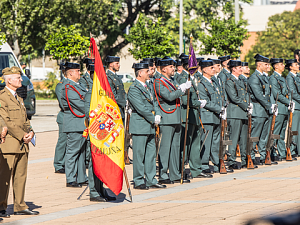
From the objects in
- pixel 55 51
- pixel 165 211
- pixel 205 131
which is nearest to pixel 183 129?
pixel 205 131

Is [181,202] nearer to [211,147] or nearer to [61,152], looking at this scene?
[211,147]

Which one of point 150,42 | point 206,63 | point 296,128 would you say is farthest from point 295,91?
point 150,42

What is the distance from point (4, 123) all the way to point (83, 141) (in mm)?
2474

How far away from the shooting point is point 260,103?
10430mm

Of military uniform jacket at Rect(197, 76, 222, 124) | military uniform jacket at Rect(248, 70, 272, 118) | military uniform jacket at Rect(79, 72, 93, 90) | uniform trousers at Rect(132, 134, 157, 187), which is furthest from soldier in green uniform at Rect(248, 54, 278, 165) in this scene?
military uniform jacket at Rect(79, 72, 93, 90)

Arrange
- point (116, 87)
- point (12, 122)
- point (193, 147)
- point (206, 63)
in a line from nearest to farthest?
point (12, 122), point (193, 147), point (206, 63), point (116, 87)

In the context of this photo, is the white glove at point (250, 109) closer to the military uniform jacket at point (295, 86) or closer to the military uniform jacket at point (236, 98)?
the military uniform jacket at point (236, 98)

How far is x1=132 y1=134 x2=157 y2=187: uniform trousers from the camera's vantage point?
25.8ft

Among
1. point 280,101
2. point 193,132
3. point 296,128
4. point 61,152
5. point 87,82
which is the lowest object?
point 61,152

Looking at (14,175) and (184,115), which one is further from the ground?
(184,115)

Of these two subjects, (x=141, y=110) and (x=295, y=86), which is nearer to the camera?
(x=141, y=110)

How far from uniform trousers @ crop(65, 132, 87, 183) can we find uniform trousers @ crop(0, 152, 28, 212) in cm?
202

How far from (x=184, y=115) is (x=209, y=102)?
629 millimetres

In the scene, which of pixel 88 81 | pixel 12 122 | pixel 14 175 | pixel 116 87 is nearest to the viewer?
pixel 12 122
